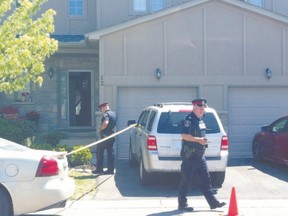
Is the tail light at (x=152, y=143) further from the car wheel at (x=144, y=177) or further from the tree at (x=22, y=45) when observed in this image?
the tree at (x=22, y=45)

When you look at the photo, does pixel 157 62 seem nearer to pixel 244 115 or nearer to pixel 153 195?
pixel 244 115

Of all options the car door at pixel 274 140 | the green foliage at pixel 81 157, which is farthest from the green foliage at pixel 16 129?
the car door at pixel 274 140

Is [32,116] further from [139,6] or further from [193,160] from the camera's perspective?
[193,160]

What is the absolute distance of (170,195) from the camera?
980 cm

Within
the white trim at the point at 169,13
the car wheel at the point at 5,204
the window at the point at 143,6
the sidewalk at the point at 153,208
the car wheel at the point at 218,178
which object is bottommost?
the sidewalk at the point at 153,208

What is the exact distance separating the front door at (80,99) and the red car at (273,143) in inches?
291

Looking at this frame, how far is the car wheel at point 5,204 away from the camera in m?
6.85

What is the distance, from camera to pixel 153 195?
9.77 meters

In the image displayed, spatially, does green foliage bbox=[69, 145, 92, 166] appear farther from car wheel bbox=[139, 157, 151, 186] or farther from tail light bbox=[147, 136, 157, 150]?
tail light bbox=[147, 136, 157, 150]

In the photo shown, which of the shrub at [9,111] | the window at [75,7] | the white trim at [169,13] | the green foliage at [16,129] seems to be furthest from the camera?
the window at [75,7]

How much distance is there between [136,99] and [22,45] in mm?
5630

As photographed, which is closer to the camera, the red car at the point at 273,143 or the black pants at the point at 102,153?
the black pants at the point at 102,153

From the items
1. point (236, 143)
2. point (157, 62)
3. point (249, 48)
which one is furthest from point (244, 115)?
point (157, 62)

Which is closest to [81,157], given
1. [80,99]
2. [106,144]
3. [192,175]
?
[106,144]
